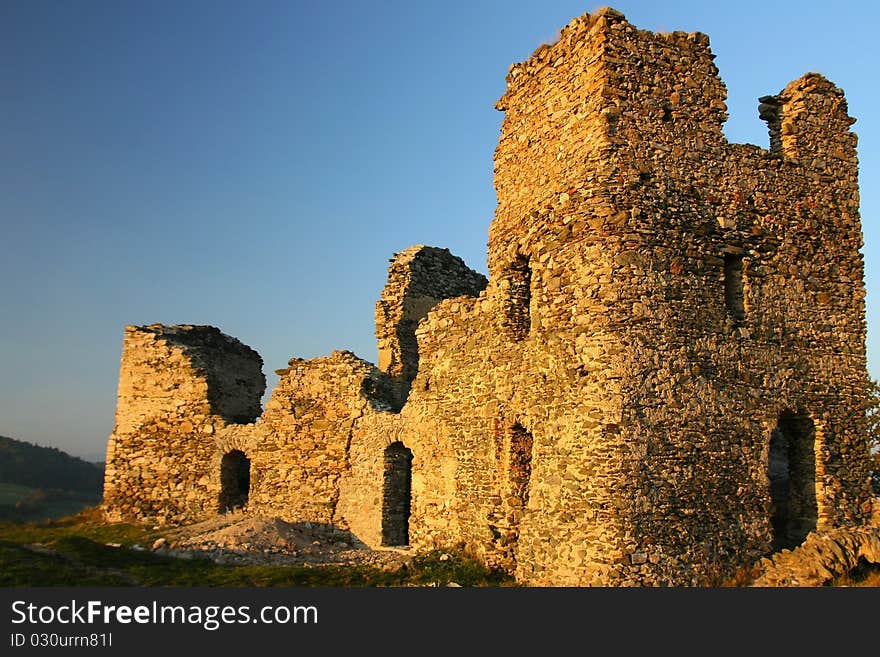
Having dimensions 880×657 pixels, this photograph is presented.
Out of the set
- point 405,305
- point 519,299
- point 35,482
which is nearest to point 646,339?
point 519,299

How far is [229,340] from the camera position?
65.6 feet

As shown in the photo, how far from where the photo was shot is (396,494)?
48.4 feet

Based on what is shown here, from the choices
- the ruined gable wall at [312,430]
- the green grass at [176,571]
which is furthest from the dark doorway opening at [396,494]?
the green grass at [176,571]

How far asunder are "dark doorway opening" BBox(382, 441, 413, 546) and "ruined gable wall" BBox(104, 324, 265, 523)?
515 cm

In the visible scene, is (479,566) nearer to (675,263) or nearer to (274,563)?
(274,563)

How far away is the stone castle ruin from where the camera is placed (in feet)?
32.4

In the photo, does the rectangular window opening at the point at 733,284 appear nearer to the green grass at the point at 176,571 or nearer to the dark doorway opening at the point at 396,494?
the green grass at the point at 176,571

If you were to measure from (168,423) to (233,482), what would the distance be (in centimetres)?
221

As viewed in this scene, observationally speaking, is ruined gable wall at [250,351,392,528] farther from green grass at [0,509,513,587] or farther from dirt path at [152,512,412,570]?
green grass at [0,509,513,587]

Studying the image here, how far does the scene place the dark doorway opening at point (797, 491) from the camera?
36.6ft

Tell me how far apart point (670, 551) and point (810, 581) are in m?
1.71

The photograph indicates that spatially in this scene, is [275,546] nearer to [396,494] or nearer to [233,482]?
[396,494]

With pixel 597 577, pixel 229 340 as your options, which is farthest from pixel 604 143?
pixel 229 340

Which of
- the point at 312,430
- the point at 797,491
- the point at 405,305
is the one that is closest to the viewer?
the point at 797,491
